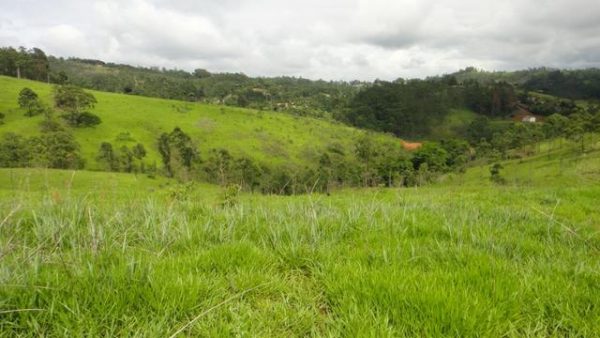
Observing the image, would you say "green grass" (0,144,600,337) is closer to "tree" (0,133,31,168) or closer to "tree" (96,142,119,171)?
"tree" (0,133,31,168)

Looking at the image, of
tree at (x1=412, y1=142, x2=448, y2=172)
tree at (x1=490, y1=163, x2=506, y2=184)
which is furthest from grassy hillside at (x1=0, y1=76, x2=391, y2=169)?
tree at (x1=490, y1=163, x2=506, y2=184)

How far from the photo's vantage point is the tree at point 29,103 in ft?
324

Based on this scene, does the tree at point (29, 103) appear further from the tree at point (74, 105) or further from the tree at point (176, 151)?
the tree at point (176, 151)

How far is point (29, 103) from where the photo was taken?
327ft

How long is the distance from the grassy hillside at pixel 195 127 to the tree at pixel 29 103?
1.94 m

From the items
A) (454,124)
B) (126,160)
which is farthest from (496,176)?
(454,124)

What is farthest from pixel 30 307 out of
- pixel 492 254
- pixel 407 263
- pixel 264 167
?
pixel 264 167

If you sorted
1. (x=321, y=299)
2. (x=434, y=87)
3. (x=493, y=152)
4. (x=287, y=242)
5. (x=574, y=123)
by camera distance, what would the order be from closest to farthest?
(x=321, y=299) → (x=287, y=242) → (x=574, y=123) → (x=493, y=152) → (x=434, y=87)

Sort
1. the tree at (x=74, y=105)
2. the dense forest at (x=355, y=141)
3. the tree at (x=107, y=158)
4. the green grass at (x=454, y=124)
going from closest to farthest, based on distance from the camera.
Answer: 1. the dense forest at (x=355, y=141)
2. the tree at (x=107, y=158)
3. the tree at (x=74, y=105)
4. the green grass at (x=454, y=124)

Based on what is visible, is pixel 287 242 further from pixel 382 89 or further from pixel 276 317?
pixel 382 89

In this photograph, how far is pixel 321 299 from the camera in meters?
3.12

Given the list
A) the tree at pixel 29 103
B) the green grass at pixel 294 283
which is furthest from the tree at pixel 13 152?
the green grass at pixel 294 283

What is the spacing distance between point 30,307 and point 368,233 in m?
3.39

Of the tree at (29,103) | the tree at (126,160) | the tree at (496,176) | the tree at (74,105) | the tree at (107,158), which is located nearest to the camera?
the tree at (496,176)
